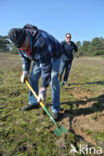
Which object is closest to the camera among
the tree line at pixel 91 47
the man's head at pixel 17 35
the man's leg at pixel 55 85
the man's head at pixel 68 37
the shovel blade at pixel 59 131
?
the man's head at pixel 17 35

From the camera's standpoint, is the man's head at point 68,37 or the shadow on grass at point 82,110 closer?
the shadow on grass at point 82,110

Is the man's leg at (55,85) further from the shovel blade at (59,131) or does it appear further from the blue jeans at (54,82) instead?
the shovel blade at (59,131)

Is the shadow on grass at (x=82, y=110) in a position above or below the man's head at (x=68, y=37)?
below

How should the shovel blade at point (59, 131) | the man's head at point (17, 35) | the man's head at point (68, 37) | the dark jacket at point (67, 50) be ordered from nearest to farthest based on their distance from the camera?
the man's head at point (17, 35) < the shovel blade at point (59, 131) < the man's head at point (68, 37) < the dark jacket at point (67, 50)

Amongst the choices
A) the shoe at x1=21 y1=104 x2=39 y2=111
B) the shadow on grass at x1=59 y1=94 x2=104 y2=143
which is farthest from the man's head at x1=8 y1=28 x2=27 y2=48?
the shadow on grass at x1=59 y1=94 x2=104 y2=143

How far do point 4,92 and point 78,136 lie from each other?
292 cm

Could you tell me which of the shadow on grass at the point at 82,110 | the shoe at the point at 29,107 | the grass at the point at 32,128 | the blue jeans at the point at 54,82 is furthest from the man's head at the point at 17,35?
the shadow on grass at the point at 82,110

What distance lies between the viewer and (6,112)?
10.2ft

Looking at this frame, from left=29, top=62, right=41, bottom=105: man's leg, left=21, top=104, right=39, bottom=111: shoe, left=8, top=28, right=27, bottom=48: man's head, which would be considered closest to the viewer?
left=8, top=28, right=27, bottom=48: man's head

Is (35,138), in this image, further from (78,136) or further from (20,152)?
(78,136)

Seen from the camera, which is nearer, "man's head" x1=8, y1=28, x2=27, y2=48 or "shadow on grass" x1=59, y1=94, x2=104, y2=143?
"man's head" x1=8, y1=28, x2=27, y2=48

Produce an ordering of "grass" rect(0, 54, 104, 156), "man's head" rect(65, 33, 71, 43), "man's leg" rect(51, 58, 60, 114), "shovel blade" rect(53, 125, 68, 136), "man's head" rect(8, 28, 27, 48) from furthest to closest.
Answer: "man's head" rect(65, 33, 71, 43) < "man's leg" rect(51, 58, 60, 114) < "shovel blade" rect(53, 125, 68, 136) < "grass" rect(0, 54, 104, 156) < "man's head" rect(8, 28, 27, 48)

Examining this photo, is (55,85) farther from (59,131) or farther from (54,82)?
(59,131)

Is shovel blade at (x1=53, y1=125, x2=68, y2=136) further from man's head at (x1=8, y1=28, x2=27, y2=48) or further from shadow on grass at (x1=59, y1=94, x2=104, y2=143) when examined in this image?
man's head at (x1=8, y1=28, x2=27, y2=48)
